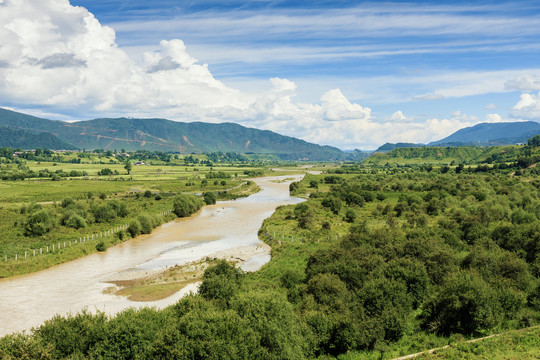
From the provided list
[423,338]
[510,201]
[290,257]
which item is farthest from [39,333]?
[510,201]

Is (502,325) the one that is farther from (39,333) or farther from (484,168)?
(484,168)

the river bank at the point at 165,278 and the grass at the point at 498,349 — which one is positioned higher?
the grass at the point at 498,349

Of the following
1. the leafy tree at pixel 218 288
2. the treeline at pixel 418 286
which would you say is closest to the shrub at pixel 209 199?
the treeline at pixel 418 286

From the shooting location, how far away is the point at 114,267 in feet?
177

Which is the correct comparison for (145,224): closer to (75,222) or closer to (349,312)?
(75,222)

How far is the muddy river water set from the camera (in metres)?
38.6

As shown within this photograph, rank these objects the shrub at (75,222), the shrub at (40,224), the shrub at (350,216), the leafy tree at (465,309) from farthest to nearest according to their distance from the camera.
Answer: the shrub at (350,216)
the shrub at (75,222)
the shrub at (40,224)
the leafy tree at (465,309)

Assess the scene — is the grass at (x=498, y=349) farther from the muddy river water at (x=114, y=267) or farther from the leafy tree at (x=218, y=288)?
the muddy river water at (x=114, y=267)

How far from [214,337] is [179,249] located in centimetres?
4517

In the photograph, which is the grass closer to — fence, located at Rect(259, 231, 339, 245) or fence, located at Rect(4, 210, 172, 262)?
fence, located at Rect(259, 231, 339, 245)

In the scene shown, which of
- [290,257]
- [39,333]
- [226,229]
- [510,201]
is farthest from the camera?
[510,201]

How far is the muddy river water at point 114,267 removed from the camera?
3859 centimetres

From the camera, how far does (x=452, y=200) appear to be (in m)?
96.6

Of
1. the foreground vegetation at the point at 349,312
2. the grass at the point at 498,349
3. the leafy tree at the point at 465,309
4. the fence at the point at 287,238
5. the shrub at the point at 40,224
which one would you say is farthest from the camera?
the fence at the point at 287,238
